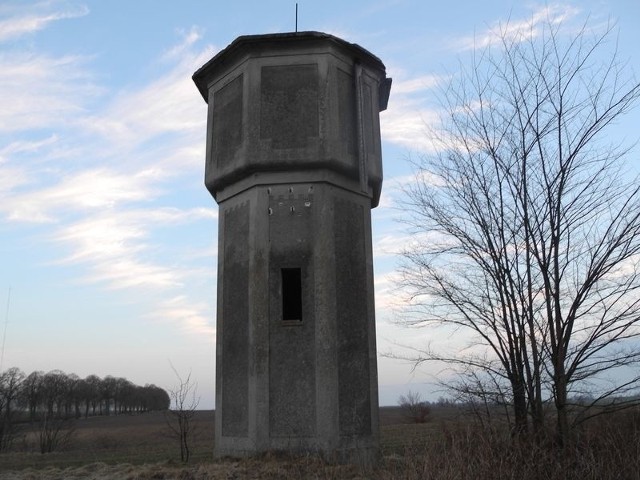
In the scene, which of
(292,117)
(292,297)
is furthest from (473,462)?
(292,117)

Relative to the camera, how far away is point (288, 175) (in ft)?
32.2

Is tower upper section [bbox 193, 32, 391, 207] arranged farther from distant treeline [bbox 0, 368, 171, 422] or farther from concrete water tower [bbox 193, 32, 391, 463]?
distant treeline [bbox 0, 368, 171, 422]

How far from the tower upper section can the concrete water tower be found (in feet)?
0.07

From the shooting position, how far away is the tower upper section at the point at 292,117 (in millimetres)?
9797

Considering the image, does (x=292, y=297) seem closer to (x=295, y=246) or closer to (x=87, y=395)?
(x=295, y=246)

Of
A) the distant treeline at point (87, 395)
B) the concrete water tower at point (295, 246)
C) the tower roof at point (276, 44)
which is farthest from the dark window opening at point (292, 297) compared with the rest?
the distant treeline at point (87, 395)

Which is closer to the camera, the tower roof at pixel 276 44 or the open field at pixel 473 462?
the open field at pixel 473 462

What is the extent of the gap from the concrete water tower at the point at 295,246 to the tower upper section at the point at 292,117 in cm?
2

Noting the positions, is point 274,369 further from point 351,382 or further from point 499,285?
point 499,285

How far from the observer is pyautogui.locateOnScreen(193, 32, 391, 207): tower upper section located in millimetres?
9797

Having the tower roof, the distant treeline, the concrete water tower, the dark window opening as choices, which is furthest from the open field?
the distant treeline

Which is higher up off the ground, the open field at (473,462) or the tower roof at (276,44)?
the tower roof at (276,44)

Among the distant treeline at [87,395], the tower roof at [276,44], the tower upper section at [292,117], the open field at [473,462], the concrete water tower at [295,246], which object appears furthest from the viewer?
the distant treeline at [87,395]

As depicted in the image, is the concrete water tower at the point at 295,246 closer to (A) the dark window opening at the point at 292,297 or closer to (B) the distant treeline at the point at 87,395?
(A) the dark window opening at the point at 292,297
